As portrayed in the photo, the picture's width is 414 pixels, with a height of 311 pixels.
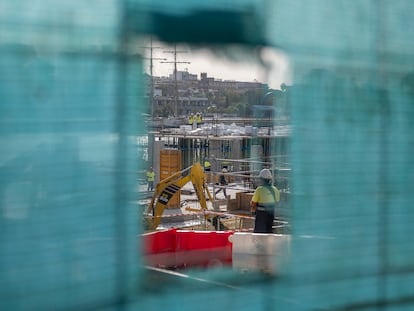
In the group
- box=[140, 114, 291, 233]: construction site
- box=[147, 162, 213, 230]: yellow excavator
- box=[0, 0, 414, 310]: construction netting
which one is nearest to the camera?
box=[0, 0, 414, 310]: construction netting

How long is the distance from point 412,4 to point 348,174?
0.87 metres

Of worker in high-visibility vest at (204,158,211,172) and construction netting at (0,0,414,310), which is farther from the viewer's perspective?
worker in high-visibility vest at (204,158,211,172)

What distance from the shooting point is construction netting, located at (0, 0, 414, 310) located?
6.48 feet

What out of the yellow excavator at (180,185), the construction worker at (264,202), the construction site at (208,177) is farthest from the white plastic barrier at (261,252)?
→ the yellow excavator at (180,185)

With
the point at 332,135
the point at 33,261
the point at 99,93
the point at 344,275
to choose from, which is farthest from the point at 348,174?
the point at 33,261

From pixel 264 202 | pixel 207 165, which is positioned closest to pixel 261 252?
pixel 264 202

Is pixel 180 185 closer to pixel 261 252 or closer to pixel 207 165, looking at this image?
pixel 207 165

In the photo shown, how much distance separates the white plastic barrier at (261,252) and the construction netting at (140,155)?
0.07 metres

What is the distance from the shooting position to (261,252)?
306 cm

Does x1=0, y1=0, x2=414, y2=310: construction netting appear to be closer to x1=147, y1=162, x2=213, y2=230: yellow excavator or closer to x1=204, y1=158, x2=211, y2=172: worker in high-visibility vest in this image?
x1=147, y1=162, x2=213, y2=230: yellow excavator

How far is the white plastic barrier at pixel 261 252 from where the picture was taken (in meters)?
2.66

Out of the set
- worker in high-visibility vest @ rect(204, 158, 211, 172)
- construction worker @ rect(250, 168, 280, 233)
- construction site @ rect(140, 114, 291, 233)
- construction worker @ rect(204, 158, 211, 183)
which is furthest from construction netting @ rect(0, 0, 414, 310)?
worker in high-visibility vest @ rect(204, 158, 211, 172)

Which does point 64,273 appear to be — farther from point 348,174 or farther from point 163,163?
point 163,163

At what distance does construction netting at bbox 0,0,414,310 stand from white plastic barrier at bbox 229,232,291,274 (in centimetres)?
7
